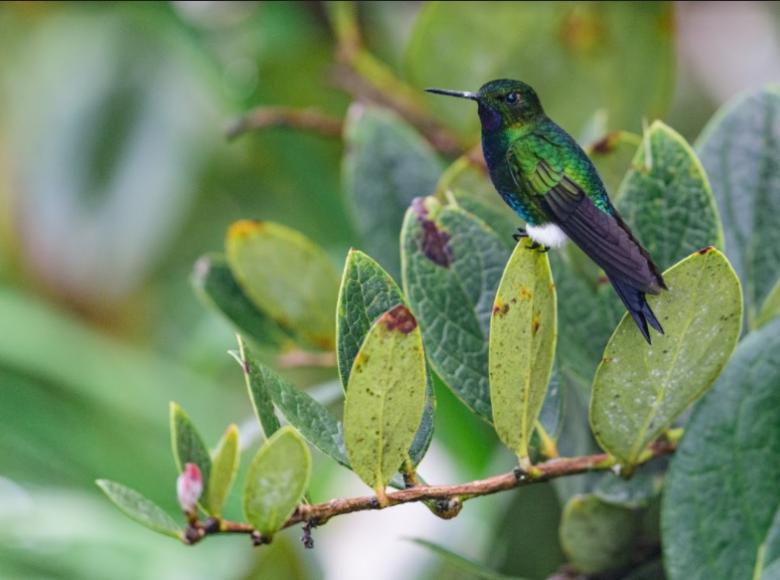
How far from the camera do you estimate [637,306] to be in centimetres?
64

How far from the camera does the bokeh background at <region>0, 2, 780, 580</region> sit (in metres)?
1.41

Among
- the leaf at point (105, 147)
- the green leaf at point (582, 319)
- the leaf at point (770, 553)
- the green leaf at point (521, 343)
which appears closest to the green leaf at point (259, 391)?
the green leaf at point (521, 343)

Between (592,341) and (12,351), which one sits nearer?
(592,341)

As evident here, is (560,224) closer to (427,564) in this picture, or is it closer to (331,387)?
(331,387)

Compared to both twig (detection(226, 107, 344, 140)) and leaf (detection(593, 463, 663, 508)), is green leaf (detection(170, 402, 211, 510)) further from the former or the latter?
twig (detection(226, 107, 344, 140))

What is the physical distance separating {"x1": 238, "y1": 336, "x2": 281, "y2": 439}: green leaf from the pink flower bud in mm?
46

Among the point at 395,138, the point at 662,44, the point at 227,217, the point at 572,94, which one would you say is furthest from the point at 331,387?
the point at 227,217

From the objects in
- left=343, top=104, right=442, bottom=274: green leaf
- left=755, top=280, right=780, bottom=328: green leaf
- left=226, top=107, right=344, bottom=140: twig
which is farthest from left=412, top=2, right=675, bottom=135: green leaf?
left=755, top=280, right=780, bottom=328: green leaf

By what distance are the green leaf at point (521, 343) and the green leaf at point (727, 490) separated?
0.14m

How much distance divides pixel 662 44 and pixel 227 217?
41.9 inches

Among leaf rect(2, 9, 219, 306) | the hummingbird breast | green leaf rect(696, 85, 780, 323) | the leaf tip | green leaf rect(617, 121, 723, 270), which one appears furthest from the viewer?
leaf rect(2, 9, 219, 306)

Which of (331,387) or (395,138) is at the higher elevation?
(395,138)

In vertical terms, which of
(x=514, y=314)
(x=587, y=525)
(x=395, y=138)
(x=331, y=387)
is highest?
(x=395, y=138)

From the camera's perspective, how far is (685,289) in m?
0.66
